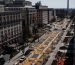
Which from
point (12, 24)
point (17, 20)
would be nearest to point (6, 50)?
point (12, 24)

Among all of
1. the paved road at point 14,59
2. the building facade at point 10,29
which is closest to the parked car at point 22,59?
the paved road at point 14,59

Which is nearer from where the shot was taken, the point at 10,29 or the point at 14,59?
the point at 14,59

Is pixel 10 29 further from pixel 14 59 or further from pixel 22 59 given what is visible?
pixel 22 59

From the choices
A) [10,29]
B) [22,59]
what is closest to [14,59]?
[22,59]

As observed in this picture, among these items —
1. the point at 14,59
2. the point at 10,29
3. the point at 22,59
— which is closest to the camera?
the point at 22,59

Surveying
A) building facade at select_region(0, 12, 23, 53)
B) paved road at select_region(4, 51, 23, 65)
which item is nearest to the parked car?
paved road at select_region(4, 51, 23, 65)

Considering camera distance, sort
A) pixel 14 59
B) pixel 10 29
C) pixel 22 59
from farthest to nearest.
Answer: pixel 10 29
pixel 14 59
pixel 22 59

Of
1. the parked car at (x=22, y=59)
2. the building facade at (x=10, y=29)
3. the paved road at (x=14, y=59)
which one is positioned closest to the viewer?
the paved road at (x=14, y=59)

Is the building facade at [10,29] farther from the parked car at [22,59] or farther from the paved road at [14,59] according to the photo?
the parked car at [22,59]
